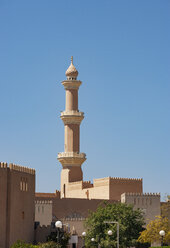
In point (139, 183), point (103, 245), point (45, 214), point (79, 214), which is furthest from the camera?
point (139, 183)

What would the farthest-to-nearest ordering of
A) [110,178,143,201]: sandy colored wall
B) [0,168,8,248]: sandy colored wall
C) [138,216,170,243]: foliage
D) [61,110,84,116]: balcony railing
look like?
[61,110,84,116]: balcony railing < [110,178,143,201]: sandy colored wall < [138,216,170,243]: foliage < [0,168,8,248]: sandy colored wall

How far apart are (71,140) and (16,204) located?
22.0m

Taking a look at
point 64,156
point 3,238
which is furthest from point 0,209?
point 64,156

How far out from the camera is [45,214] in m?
49.3

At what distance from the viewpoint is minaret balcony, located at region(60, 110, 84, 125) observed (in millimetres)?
61031

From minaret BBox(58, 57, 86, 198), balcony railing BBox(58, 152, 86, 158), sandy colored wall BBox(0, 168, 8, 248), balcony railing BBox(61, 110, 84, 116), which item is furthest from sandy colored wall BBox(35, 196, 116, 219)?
sandy colored wall BBox(0, 168, 8, 248)

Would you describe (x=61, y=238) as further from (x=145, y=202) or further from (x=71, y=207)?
(x=145, y=202)

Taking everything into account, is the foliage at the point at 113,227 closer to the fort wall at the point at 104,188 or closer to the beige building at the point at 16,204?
the beige building at the point at 16,204

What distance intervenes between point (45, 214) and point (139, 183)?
42.1 feet

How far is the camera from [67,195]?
2436 inches

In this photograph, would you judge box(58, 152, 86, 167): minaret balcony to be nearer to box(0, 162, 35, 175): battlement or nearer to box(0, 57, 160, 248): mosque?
box(0, 57, 160, 248): mosque

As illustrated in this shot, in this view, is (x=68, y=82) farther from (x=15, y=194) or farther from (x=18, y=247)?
(x=18, y=247)

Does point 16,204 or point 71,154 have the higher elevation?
point 71,154

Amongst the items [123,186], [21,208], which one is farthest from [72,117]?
[21,208]
